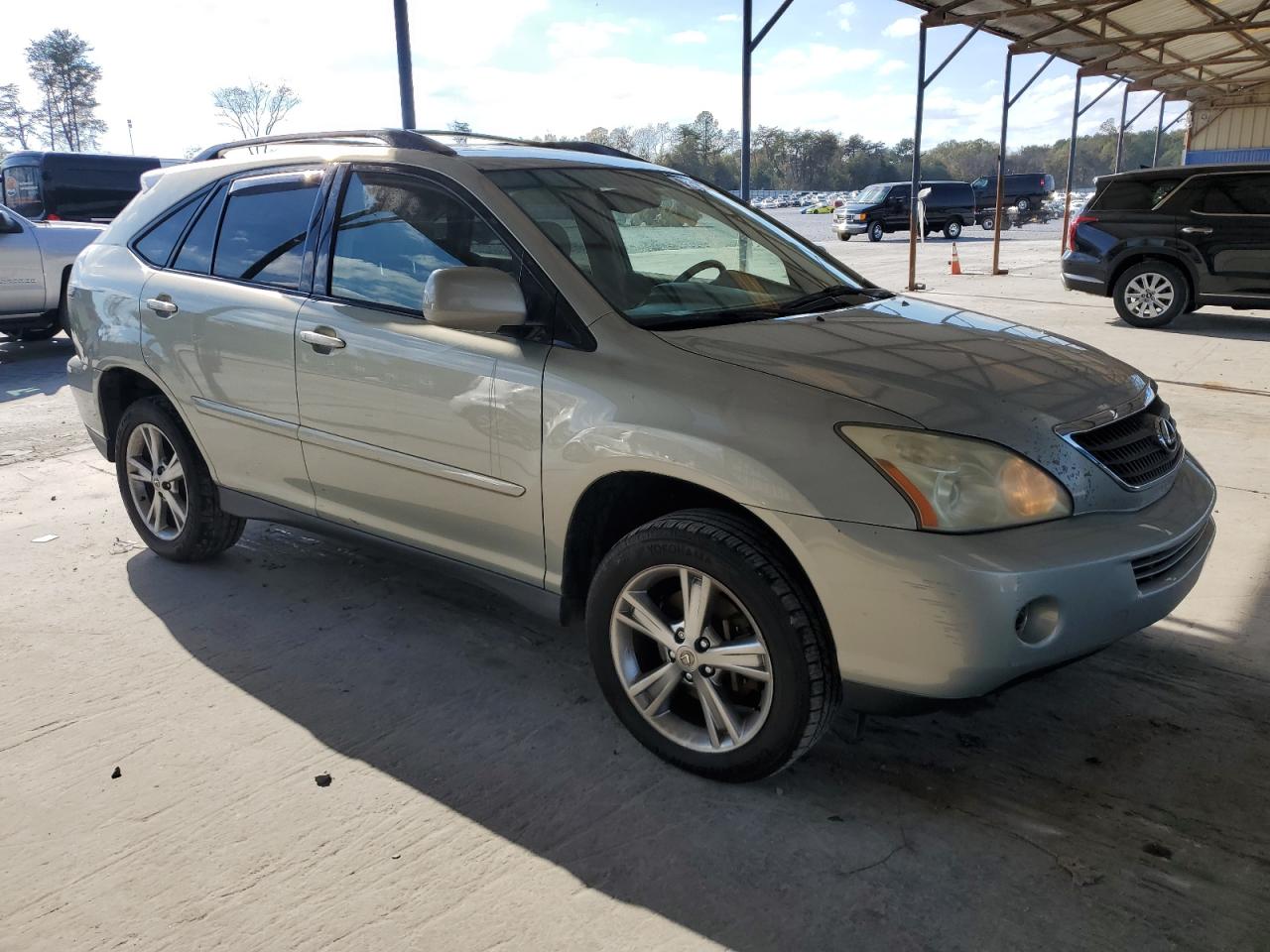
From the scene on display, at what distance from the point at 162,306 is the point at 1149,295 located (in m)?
10.4

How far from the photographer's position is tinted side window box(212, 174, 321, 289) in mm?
3693

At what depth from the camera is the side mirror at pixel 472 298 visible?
285cm

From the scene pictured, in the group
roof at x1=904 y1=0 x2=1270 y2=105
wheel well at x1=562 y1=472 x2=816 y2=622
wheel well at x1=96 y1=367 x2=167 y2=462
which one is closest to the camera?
wheel well at x1=562 y1=472 x2=816 y2=622

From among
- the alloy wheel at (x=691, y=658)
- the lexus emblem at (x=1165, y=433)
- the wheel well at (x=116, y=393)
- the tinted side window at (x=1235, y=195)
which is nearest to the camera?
the alloy wheel at (x=691, y=658)

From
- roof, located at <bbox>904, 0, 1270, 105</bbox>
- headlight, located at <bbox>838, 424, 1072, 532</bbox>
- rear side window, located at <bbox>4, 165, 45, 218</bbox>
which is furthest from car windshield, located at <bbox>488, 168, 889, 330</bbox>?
rear side window, located at <bbox>4, 165, 45, 218</bbox>

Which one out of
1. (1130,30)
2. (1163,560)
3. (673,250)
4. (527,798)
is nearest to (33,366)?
(673,250)

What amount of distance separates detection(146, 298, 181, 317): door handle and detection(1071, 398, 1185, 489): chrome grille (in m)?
3.33

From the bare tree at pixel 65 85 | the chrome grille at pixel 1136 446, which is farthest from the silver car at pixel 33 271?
the bare tree at pixel 65 85

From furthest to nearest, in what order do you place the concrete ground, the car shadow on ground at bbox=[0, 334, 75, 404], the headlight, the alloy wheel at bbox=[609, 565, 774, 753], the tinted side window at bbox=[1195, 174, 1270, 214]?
the tinted side window at bbox=[1195, 174, 1270, 214], the car shadow on ground at bbox=[0, 334, 75, 404], the alloy wheel at bbox=[609, 565, 774, 753], the headlight, the concrete ground

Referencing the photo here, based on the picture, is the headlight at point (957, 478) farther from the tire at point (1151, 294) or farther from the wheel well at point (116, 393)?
the tire at point (1151, 294)

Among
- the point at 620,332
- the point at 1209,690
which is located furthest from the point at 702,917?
the point at 1209,690

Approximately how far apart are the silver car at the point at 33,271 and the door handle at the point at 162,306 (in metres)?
8.00

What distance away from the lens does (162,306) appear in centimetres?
408

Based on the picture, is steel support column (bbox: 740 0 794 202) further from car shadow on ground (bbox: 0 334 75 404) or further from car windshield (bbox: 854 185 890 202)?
car windshield (bbox: 854 185 890 202)
